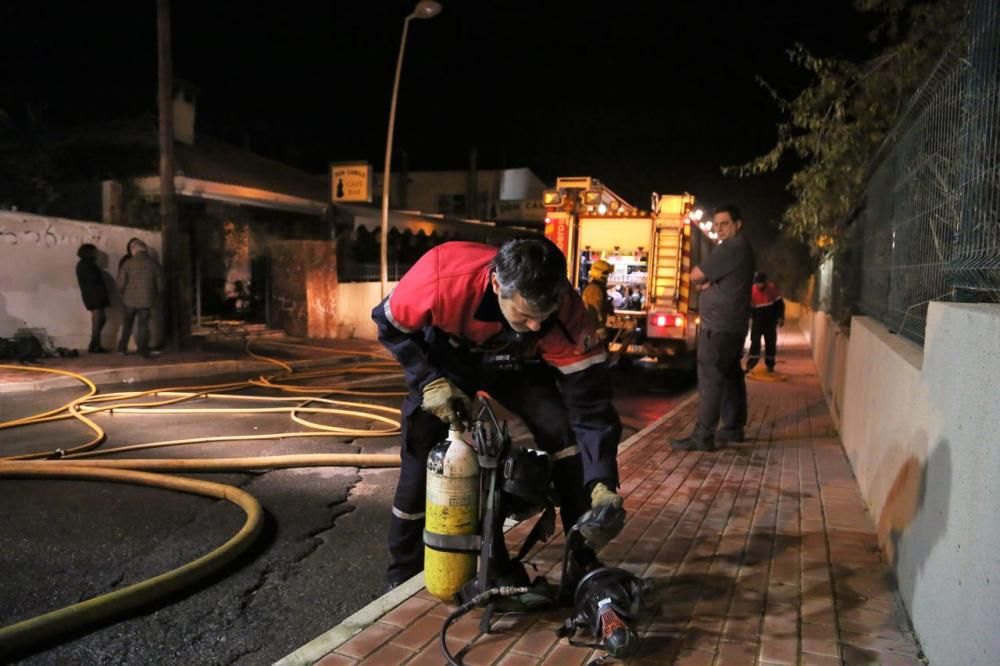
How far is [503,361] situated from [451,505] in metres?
0.63

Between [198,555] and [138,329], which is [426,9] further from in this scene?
[198,555]

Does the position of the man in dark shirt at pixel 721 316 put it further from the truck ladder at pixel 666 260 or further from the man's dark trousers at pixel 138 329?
the man's dark trousers at pixel 138 329

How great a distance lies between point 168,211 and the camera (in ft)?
37.9

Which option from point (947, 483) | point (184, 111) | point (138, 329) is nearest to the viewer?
point (947, 483)

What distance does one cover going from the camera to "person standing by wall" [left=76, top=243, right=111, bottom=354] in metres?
10.7

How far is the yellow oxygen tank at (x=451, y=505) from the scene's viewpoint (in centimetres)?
266

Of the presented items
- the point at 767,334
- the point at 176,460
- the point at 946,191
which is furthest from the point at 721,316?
the point at 767,334

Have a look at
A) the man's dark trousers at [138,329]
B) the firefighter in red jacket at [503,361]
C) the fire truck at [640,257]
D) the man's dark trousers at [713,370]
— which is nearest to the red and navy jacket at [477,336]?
the firefighter in red jacket at [503,361]

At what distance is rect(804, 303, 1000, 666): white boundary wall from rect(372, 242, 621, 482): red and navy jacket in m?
1.16

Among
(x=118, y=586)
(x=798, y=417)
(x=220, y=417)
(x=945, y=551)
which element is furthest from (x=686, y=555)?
(x=220, y=417)

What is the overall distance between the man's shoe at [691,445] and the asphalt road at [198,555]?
2.35 m

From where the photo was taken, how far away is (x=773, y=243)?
34188 mm

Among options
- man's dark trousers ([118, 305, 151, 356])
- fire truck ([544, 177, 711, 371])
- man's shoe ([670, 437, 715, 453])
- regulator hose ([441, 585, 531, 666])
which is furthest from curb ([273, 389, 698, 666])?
man's dark trousers ([118, 305, 151, 356])

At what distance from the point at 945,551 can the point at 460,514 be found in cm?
168
